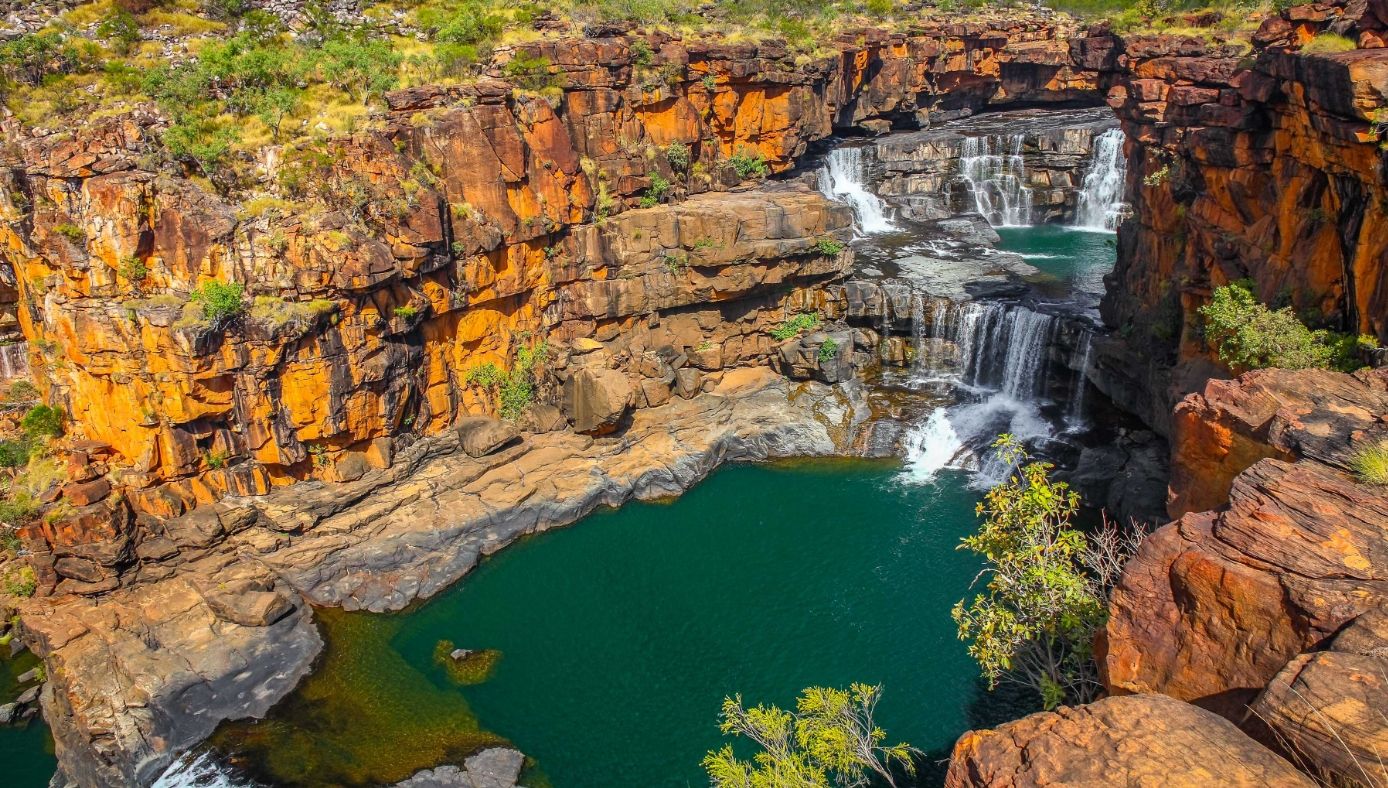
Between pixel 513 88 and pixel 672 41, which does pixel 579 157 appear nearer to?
pixel 513 88

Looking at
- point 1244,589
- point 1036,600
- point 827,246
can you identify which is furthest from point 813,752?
point 827,246

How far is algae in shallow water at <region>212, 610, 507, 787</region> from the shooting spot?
22.8m

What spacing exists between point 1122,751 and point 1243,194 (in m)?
24.2

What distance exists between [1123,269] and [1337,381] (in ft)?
69.3

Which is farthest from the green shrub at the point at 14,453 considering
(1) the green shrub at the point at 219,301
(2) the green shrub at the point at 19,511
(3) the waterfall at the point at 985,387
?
(3) the waterfall at the point at 985,387

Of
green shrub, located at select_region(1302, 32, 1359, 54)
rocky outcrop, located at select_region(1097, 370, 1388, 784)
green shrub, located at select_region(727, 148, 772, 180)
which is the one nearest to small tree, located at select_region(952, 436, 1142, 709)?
rocky outcrop, located at select_region(1097, 370, 1388, 784)

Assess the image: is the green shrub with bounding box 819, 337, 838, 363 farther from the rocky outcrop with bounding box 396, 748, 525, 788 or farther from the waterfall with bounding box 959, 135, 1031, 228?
the rocky outcrop with bounding box 396, 748, 525, 788

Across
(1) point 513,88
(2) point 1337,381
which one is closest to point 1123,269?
(2) point 1337,381

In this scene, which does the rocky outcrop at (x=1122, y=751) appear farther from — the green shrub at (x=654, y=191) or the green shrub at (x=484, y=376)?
the green shrub at (x=654, y=191)

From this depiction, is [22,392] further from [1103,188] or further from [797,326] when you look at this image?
[1103,188]

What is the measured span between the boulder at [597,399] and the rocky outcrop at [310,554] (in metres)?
0.83

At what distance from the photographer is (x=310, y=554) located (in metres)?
29.7

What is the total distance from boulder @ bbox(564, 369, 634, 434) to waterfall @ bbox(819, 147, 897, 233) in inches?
843

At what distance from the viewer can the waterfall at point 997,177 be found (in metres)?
52.6
